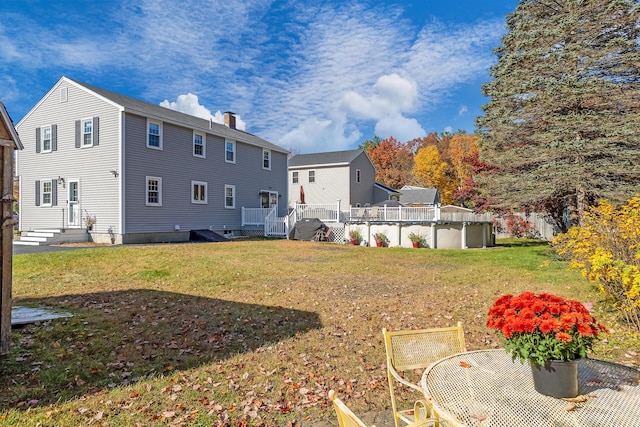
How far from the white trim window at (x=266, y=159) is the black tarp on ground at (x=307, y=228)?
6.30 meters

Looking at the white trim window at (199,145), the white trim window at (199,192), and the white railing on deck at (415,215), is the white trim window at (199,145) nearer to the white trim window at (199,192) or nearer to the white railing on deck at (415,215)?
the white trim window at (199,192)

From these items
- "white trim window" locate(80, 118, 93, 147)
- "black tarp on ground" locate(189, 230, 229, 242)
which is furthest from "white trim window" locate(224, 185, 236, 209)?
"white trim window" locate(80, 118, 93, 147)

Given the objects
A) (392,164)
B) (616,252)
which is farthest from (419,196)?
(616,252)

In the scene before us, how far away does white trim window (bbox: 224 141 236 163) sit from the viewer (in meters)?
21.3

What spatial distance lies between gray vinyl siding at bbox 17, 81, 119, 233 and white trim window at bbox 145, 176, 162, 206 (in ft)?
4.49

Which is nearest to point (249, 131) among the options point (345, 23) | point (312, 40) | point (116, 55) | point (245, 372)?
point (116, 55)

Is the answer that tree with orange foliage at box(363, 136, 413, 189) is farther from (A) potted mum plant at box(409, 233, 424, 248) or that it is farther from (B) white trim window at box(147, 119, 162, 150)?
(B) white trim window at box(147, 119, 162, 150)

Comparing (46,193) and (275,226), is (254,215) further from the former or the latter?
(46,193)

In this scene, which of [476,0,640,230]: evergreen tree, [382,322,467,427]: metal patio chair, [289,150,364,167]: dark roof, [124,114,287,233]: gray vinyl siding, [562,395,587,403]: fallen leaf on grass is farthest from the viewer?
[289,150,364,167]: dark roof

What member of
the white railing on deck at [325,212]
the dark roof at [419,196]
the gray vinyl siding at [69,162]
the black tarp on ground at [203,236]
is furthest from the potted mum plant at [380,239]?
the dark roof at [419,196]

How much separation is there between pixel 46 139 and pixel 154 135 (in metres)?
5.78

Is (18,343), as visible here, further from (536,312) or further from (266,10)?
(266,10)

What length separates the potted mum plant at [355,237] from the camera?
18.5 m

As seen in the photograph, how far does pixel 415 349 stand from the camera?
8.89ft
